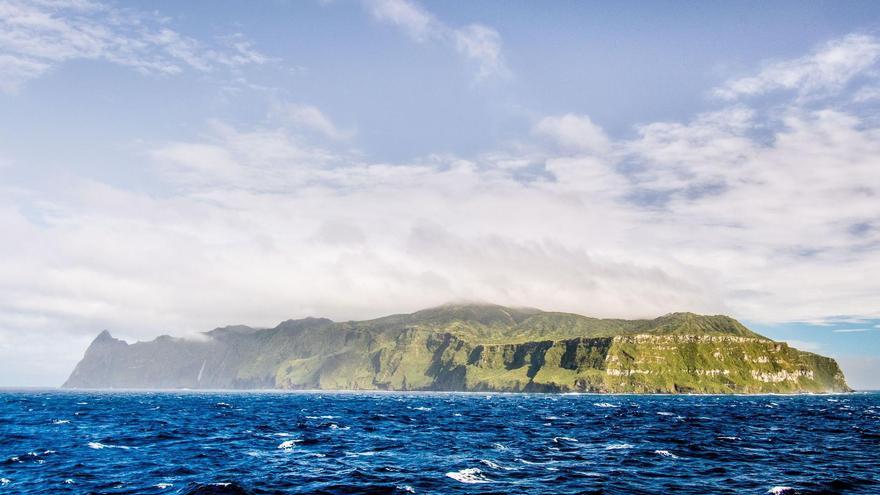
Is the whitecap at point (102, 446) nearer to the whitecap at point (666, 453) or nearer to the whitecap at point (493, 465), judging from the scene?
the whitecap at point (493, 465)

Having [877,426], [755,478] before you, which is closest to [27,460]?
[755,478]

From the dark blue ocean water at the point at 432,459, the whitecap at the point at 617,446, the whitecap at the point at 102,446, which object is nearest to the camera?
the dark blue ocean water at the point at 432,459

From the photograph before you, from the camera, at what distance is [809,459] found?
5538cm

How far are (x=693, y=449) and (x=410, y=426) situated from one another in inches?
1840

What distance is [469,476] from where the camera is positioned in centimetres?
4594

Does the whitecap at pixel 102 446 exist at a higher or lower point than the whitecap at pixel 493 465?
lower

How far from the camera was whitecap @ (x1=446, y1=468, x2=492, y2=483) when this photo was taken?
4434 centimetres

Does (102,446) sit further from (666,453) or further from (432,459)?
(666,453)

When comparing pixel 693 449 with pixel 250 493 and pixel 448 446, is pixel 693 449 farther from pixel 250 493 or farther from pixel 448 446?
pixel 250 493

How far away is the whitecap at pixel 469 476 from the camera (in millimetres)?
44344

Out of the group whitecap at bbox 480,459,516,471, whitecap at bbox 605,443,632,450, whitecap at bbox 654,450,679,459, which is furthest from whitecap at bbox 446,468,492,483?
whitecap at bbox 605,443,632,450

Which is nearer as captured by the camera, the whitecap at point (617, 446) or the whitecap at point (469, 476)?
the whitecap at point (469, 476)

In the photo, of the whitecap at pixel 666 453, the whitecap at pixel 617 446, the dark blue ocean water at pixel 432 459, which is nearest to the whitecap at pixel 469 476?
the dark blue ocean water at pixel 432 459

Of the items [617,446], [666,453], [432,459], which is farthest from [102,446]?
[666,453]
